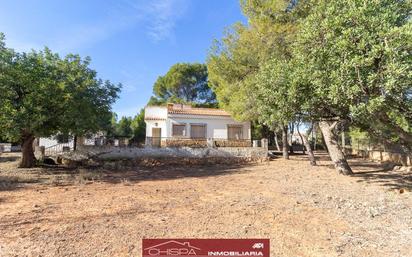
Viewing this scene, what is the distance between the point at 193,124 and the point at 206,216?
19.6 metres

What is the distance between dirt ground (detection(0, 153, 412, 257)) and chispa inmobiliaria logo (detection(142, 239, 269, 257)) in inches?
56.9

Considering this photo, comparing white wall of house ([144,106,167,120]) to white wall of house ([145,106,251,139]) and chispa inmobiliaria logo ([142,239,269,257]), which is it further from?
chispa inmobiliaria logo ([142,239,269,257])

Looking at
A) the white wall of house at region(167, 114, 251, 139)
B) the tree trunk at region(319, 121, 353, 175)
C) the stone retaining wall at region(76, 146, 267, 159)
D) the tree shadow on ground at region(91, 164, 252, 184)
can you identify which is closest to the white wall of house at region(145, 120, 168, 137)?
the white wall of house at region(167, 114, 251, 139)

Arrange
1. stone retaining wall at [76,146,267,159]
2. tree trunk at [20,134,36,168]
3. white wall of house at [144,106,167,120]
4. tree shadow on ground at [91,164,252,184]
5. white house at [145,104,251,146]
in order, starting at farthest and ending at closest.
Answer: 1. white wall of house at [144,106,167,120]
2. white house at [145,104,251,146]
3. stone retaining wall at [76,146,267,159]
4. tree trunk at [20,134,36,168]
5. tree shadow on ground at [91,164,252,184]

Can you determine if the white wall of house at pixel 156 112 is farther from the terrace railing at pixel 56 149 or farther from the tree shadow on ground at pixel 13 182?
the tree shadow on ground at pixel 13 182

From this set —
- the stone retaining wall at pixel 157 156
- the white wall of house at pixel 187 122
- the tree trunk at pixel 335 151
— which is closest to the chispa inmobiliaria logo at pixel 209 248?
the tree trunk at pixel 335 151

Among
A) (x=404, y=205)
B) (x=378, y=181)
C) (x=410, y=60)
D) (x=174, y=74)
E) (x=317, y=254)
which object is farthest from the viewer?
(x=174, y=74)

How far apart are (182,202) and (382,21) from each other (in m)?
7.34

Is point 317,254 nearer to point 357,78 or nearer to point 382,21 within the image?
point 357,78

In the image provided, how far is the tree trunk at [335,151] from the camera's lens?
46.2 feet

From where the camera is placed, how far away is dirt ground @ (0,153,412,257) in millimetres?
5082

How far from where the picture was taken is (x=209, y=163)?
21000mm

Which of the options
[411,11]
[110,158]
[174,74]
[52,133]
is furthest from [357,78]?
[174,74]

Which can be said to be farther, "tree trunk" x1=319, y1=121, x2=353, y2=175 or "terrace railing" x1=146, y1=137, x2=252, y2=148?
"terrace railing" x1=146, y1=137, x2=252, y2=148
